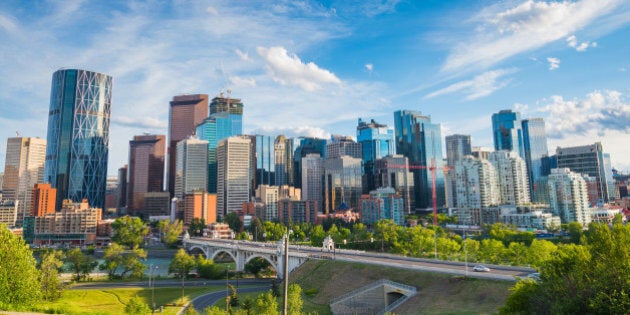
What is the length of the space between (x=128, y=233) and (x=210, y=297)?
119 meters

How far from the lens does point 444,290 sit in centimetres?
5716

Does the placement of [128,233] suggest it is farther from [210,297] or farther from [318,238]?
[210,297]

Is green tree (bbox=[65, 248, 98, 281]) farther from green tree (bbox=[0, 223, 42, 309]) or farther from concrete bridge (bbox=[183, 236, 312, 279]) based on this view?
green tree (bbox=[0, 223, 42, 309])

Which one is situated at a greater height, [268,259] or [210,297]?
[268,259]

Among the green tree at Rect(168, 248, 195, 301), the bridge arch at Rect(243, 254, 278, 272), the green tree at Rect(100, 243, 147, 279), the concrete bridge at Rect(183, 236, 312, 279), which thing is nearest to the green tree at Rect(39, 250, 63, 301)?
the green tree at Rect(100, 243, 147, 279)

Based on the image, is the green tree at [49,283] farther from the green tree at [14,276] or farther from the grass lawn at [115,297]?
the green tree at [14,276]

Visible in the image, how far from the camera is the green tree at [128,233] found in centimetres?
18350

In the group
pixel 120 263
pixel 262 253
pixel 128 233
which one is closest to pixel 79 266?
pixel 120 263

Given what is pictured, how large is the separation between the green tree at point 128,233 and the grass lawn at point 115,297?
337ft

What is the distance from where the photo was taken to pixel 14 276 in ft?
153

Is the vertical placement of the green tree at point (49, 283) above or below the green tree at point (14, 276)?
below

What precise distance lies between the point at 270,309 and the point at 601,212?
204 meters

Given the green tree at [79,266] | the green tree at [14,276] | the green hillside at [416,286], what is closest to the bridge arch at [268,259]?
the green hillside at [416,286]

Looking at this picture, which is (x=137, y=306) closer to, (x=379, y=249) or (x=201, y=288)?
(x=201, y=288)
